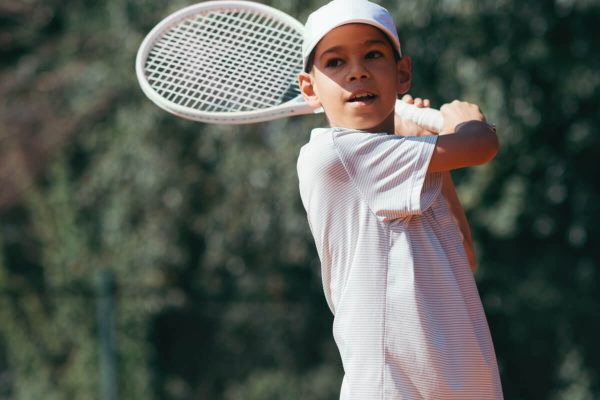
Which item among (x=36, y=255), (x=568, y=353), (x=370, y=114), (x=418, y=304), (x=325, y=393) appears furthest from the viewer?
(x=36, y=255)

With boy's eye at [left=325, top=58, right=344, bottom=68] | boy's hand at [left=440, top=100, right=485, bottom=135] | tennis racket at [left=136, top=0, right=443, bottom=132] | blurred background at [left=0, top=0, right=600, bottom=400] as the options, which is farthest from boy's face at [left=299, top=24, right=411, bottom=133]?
blurred background at [left=0, top=0, right=600, bottom=400]

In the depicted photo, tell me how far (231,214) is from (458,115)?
4674mm

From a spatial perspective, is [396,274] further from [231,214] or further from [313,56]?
[231,214]

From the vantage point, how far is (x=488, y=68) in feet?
20.0

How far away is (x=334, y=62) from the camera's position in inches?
89.0

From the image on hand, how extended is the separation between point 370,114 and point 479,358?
56 cm

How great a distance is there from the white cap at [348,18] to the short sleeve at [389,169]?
0.22 meters

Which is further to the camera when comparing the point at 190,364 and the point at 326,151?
the point at 190,364

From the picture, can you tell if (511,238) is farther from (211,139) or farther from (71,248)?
(71,248)

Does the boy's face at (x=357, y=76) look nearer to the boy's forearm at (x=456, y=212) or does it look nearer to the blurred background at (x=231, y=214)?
the boy's forearm at (x=456, y=212)

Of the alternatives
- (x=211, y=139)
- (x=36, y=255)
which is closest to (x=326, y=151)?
(x=211, y=139)

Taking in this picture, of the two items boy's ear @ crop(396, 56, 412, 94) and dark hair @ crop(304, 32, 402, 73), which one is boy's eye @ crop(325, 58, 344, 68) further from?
boy's ear @ crop(396, 56, 412, 94)

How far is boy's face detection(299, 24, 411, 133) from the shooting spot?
221cm

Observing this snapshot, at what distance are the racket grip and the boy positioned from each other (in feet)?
0.39
